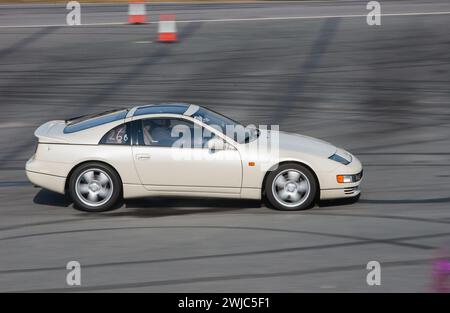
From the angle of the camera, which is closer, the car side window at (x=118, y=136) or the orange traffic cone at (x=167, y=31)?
the car side window at (x=118, y=136)

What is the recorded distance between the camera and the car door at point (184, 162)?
10.5 metres

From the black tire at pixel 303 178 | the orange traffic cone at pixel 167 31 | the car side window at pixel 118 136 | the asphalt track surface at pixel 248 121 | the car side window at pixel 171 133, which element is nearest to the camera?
the asphalt track surface at pixel 248 121

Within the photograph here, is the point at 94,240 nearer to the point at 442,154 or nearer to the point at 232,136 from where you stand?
the point at 232,136

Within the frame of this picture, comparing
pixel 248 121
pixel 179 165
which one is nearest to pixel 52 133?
pixel 179 165

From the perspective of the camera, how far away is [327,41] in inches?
865

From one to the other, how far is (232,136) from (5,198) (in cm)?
326

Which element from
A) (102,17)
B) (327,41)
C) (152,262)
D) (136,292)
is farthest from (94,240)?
(102,17)

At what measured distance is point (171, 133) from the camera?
10672 millimetres

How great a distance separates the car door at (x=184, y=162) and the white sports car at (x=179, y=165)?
1cm

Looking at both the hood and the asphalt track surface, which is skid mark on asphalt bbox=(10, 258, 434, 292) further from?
the hood

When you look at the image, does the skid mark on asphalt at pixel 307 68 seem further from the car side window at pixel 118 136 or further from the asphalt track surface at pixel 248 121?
the car side window at pixel 118 136

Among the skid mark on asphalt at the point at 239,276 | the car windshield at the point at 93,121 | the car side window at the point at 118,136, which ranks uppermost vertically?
the car windshield at the point at 93,121

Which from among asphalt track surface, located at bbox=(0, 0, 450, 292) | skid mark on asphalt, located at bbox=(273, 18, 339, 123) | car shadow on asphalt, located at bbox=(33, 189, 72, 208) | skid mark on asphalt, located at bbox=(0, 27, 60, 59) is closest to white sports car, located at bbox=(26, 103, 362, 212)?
asphalt track surface, located at bbox=(0, 0, 450, 292)

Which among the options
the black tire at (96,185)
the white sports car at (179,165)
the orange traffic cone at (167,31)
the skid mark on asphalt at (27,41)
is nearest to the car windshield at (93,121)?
the white sports car at (179,165)
